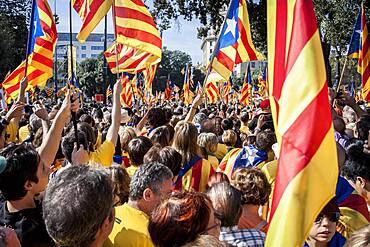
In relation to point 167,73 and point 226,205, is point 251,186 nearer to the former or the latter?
point 226,205

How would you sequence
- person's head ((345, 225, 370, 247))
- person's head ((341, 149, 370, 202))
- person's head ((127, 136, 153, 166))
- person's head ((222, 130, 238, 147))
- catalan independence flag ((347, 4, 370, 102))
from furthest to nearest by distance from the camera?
catalan independence flag ((347, 4, 370, 102)) < person's head ((222, 130, 238, 147)) < person's head ((127, 136, 153, 166)) < person's head ((341, 149, 370, 202)) < person's head ((345, 225, 370, 247))

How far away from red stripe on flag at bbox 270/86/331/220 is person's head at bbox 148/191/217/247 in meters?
0.43

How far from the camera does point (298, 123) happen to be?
2537mm

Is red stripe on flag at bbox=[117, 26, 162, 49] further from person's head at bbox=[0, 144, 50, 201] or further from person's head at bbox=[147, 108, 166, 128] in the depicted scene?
person's head at bbox=[0, 144, 50, 201]

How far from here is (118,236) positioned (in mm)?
3098

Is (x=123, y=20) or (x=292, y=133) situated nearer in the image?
(x=292, y=133)

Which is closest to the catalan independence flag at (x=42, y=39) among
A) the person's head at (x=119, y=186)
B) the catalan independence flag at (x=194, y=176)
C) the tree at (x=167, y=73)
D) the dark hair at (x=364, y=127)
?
the catalan independence flag at (x=194, y=176)

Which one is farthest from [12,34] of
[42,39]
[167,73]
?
[42,39]

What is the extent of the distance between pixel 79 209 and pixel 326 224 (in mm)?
1705

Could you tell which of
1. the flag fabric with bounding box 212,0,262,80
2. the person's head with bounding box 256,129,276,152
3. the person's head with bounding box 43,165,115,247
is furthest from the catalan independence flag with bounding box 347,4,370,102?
the person's head with bounding box 43,165,115,247

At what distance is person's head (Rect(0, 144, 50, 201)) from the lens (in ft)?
10.1

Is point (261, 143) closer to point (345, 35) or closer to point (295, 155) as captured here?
point (295, 155)

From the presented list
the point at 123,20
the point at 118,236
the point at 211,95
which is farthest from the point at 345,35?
the point at 118,236

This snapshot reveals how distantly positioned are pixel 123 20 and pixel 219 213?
14.5ft
